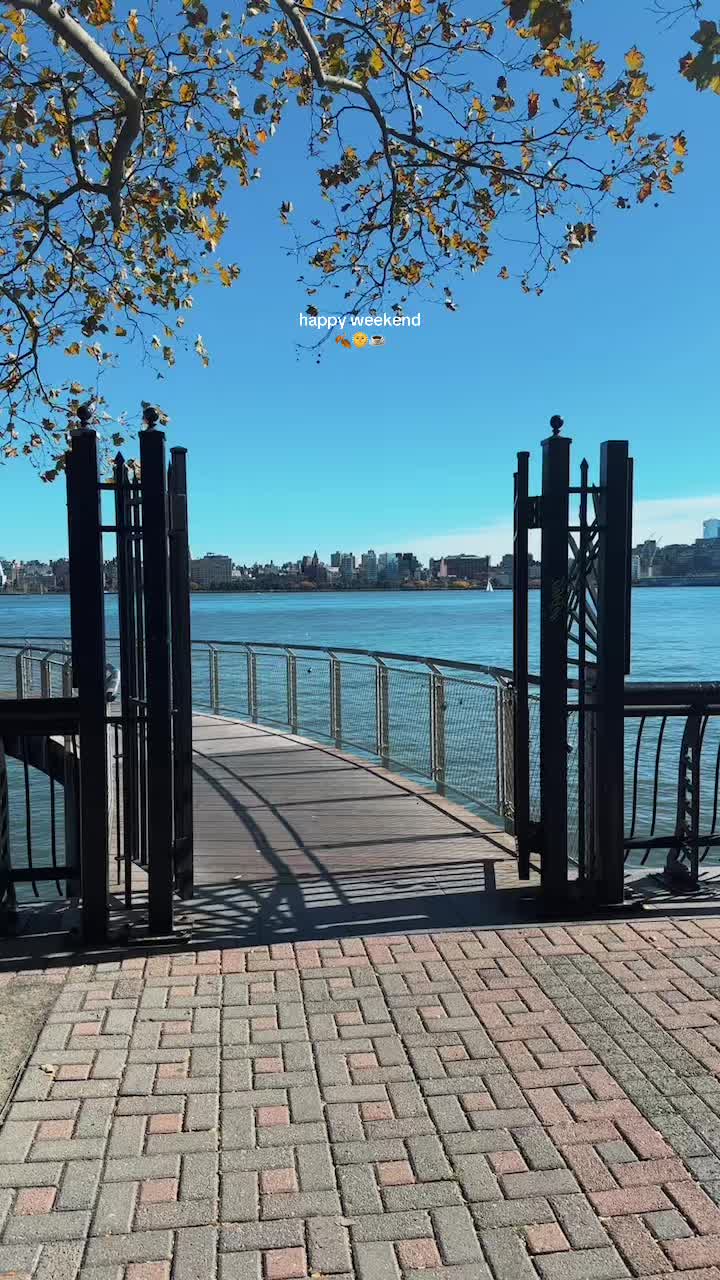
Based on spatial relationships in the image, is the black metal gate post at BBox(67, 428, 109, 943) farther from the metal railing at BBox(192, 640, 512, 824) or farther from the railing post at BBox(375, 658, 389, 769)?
the railing post at BBox(375, 658, 389, 769)

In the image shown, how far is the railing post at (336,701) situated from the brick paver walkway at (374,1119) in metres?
6.48

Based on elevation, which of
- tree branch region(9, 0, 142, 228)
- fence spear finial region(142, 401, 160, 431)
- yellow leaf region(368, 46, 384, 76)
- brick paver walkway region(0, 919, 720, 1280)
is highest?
yellow leaf region(368, 46, 384, 76)

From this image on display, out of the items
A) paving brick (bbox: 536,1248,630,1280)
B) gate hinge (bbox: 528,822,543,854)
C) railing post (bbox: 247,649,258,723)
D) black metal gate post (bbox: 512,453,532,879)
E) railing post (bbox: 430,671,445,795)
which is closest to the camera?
paving brick (bbox: 536,1248,630,1280)

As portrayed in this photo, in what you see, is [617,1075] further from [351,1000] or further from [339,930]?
[339,930]

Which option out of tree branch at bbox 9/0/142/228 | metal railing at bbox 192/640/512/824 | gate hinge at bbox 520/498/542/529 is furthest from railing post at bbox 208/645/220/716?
gate hinge at bbox 520/498/542/529

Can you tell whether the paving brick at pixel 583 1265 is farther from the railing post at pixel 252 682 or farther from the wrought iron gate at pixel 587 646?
the railing post at pixel 252 682

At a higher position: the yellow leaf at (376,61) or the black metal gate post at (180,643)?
the yellow leaf at (376,61)

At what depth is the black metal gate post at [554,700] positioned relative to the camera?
4836 millimetres

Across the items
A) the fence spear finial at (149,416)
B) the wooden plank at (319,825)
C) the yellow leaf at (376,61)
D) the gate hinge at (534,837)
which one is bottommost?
the wooden plank at (319,825)

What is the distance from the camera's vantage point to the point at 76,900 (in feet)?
17.0

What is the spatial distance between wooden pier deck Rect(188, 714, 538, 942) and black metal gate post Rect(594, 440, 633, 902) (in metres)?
0.52

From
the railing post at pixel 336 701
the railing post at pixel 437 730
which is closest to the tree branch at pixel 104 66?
the railing post at pixel 437 730

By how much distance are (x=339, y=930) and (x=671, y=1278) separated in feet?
8.36

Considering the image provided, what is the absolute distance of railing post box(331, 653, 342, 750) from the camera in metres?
10.8
